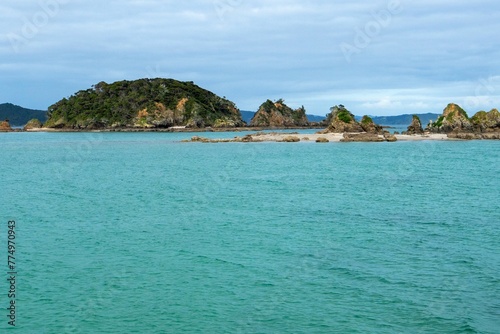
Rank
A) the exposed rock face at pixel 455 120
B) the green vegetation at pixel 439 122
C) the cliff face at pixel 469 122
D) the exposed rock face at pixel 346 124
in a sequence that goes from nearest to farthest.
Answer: the cliff face at pixel 469 122, the exposed rock face at pixel 455 120, the green vegetation at pixel 439 122, the exposed rock face at pixel 346 124

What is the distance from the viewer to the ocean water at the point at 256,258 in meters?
19.5

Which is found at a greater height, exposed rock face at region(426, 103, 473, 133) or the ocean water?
exposed rock face at region(426, 103, 473, 133)

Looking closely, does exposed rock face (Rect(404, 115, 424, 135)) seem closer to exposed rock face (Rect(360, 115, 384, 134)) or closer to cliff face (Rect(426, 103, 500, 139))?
cliff face (Rect(426, 103, 500, 139))

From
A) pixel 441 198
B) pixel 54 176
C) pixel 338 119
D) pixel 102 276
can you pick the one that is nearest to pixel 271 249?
pixel 102 276

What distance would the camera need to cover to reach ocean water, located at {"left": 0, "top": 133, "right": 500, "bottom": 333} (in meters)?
19.5

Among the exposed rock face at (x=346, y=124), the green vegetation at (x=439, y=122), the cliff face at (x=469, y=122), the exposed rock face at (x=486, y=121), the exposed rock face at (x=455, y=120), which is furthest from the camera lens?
the exposed rock face at (x=346, y=124)

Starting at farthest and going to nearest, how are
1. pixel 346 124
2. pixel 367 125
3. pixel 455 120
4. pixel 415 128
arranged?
pixel 415 128 < pixel 346 124 < pixel 367 125 < pixel 455 120

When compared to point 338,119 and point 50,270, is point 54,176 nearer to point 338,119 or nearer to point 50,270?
point 50,270

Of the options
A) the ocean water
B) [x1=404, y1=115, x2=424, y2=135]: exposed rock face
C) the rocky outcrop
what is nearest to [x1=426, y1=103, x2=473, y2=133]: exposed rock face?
[x1=404, y1=115, x2=424, y2=135]: exposed rock face

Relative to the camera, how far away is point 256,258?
27250 millimetres

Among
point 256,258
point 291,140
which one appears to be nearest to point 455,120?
point 291,140

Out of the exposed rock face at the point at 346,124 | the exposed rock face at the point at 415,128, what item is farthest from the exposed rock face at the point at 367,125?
the exposed rock face at the point at 415,128

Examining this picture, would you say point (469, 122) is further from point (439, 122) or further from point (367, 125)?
point (367, 125)

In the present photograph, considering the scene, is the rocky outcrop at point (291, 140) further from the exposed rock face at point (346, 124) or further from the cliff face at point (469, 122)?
the cliff face at point (469, 122)
